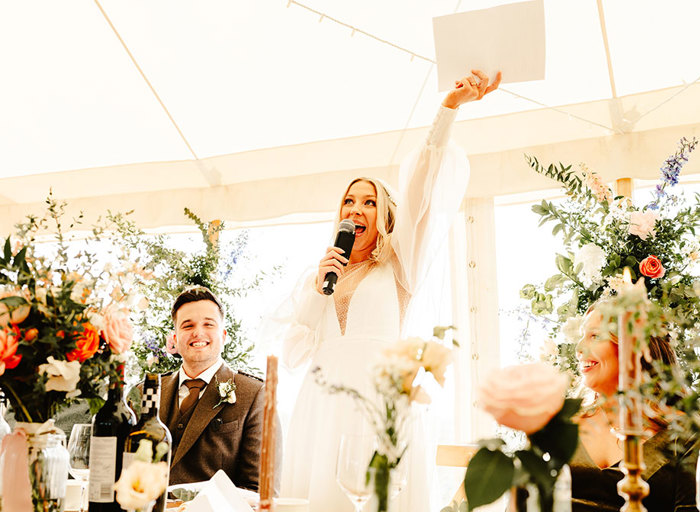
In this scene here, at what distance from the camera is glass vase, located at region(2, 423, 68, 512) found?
106 centimetres

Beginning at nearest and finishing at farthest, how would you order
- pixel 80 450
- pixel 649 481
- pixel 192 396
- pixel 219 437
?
pixel 80 450 < pixel 649 481 < pixel 219 437 < pixel 192 396

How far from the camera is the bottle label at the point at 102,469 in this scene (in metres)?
1.10

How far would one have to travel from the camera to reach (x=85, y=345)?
1.09 m

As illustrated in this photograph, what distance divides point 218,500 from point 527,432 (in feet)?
2.09

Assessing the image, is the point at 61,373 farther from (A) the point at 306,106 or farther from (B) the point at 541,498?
(A) the point at 306,106

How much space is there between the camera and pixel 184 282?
312cm

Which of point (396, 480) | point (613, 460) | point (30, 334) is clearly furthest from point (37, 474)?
point (613, 460)

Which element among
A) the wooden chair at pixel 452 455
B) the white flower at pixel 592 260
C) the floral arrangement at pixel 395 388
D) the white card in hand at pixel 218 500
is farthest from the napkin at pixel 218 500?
the wooden chair at pixel 452 455

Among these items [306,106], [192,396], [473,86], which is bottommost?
[192,396]

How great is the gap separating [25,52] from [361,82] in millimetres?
1675

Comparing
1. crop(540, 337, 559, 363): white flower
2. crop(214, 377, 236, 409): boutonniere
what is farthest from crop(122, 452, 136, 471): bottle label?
crop(540, 337, 559, 363): white flower

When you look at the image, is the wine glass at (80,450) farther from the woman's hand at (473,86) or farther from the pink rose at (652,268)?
the pink rose at (652,268)

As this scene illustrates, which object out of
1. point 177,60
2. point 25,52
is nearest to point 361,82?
point 177,60

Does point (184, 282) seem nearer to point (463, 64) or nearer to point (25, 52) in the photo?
point (25, 52)
